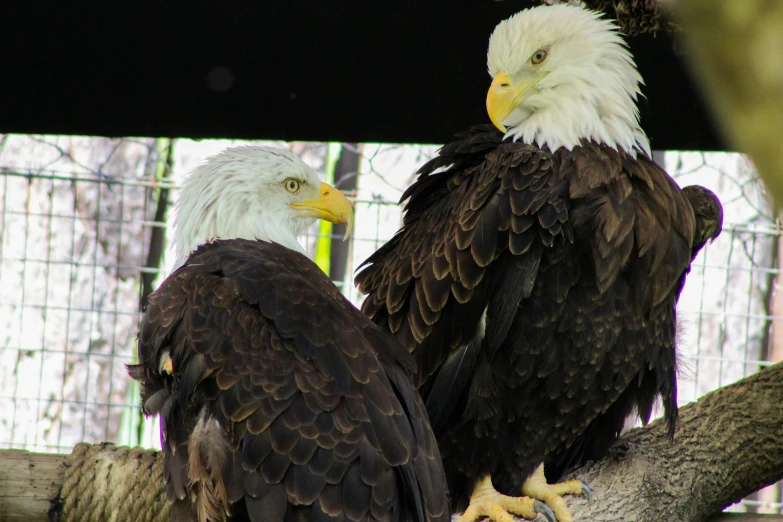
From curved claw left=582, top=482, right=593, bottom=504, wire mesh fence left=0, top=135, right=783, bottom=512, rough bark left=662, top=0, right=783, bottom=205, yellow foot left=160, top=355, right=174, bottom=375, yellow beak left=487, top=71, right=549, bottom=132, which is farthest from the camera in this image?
wire mesh fence left=0, top=135, right=783, bottom=512

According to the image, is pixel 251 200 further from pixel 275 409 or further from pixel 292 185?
pixel 275 409

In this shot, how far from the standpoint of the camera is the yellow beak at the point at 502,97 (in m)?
2.82

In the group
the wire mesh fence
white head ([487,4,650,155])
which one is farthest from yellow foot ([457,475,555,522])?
the wire mesh fence

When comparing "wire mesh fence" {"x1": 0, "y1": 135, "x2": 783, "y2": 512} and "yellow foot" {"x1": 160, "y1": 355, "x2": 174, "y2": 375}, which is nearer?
"yellow foot" {"x1": 160, "y1": 355, "x2": 174, "y2": 375}

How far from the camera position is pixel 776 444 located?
3.02 meters

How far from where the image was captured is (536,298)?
263 cm

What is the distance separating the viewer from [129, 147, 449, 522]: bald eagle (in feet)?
6.41

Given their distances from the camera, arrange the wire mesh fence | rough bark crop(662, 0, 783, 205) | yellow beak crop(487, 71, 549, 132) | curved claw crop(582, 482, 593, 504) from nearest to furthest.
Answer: rough bark crop(662, 0, 783, 205), curved claw crop(582, 482, 593, 504), yellow beak crop(487, 71, 549, 132), the wire mesh fence


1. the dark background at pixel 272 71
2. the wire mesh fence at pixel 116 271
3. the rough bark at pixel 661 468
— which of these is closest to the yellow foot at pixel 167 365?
the rough bark at pixel 661 468

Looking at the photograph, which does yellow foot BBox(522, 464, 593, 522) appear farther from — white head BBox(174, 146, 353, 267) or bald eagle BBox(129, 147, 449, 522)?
white head BBox(174, 146, 353, 267)

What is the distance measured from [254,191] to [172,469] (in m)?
1.00

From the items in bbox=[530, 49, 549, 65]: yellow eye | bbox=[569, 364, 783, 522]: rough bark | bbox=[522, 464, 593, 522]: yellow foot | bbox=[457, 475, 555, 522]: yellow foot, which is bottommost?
bbox=[457, 475, 555, 522]: yellow foot

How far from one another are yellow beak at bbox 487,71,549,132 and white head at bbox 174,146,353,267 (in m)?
0.59

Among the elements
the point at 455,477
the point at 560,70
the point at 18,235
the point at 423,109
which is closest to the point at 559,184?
the point at 560,70
